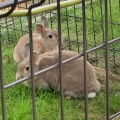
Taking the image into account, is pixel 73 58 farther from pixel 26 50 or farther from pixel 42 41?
pixel 42 41

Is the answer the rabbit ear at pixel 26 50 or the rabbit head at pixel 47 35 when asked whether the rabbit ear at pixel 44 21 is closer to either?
the rabbit head at pixel 47 35

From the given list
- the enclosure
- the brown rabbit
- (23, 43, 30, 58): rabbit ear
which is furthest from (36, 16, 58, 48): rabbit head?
(23, 43, 30, 58): rabbit ear

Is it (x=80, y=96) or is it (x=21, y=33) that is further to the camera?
(x=21, y=33)

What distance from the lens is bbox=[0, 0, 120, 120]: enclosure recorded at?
241 centimetres

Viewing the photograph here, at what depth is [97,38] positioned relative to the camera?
5.10 metres

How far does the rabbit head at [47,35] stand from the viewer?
4.71 metres

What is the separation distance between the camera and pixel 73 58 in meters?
2.56

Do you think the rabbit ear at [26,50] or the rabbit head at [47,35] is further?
the rabbit head at [47,35]

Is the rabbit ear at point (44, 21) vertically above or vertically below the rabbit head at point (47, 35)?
above

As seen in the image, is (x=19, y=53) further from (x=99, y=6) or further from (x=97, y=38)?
(x=99, y=6)

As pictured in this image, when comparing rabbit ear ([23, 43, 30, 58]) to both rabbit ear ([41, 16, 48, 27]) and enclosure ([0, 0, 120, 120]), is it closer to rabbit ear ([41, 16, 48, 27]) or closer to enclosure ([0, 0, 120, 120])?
enclosure ([0, 0, 120, 120])

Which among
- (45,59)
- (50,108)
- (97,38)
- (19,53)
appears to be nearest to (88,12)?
(97,38)

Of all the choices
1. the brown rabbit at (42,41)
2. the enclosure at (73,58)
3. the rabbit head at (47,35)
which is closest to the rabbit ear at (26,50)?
the enclosure at (73,58)

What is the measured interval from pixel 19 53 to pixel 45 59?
2.08ft
